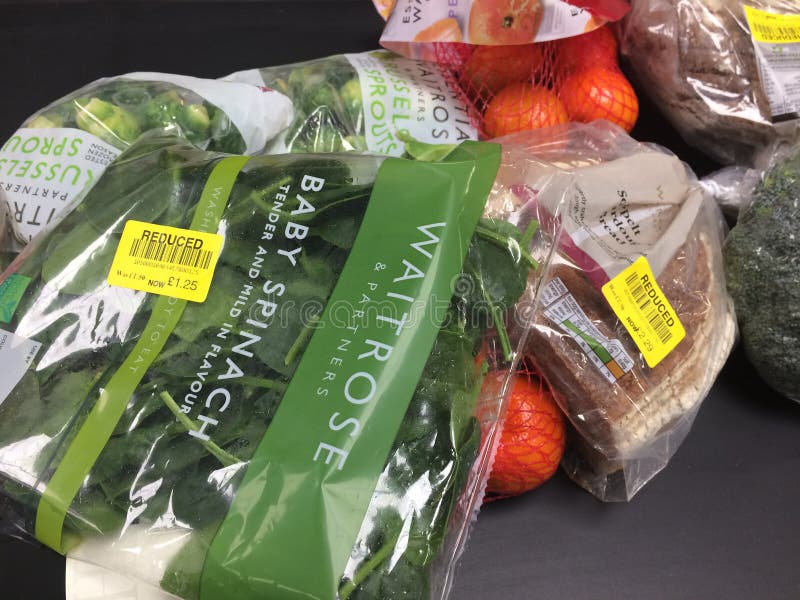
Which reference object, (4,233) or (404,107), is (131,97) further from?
(404,107)

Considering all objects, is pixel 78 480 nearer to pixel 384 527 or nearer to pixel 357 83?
pixel 384 527

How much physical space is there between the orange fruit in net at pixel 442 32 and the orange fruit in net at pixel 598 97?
0.60 ft

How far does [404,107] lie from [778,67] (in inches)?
21.3

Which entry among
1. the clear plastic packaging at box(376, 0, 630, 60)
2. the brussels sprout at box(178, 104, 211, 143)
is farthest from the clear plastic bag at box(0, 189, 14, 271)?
the clear plastic packaging at box(376, 0, 630, 60)

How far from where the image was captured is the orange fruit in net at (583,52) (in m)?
1.01

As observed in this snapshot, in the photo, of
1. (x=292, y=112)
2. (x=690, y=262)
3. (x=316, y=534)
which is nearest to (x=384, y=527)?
(x=316, y=534)

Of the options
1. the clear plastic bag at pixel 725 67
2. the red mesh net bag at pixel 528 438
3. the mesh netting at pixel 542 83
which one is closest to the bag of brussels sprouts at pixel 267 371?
the red mesh net bag at pixel 528 438

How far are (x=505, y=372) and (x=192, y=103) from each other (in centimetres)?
54

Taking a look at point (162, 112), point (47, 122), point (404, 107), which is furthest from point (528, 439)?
point (47, 122)

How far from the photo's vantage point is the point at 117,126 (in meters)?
0.84

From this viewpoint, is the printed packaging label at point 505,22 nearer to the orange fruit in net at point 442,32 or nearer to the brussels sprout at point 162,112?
the orange fruit in net at point 442,32

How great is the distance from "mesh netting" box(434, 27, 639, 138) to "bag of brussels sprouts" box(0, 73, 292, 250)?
0.31 meters

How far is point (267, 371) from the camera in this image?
0.58 meters

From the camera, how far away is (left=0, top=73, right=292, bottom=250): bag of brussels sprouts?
0.81 metres
